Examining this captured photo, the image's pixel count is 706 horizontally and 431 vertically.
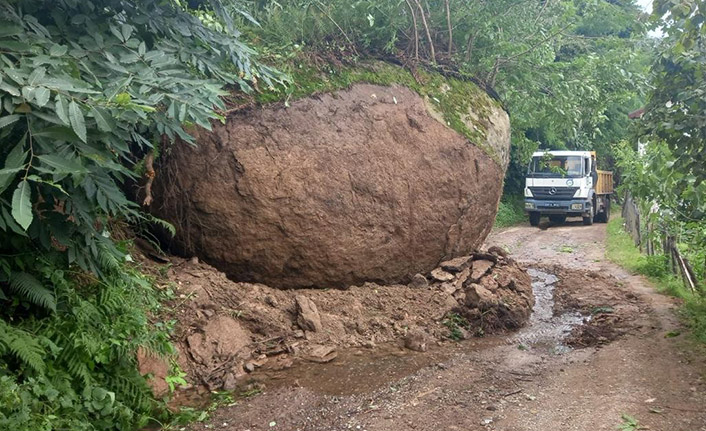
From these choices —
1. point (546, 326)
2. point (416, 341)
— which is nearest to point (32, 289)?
point (416, 341)

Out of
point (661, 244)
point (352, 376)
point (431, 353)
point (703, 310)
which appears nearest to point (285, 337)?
point (352, 376)

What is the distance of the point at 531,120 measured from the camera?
11562 mm

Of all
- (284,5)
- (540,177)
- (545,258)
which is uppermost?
(284,5)

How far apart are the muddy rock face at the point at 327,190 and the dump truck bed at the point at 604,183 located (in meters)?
16.6

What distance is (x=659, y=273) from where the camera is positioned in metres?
12.1

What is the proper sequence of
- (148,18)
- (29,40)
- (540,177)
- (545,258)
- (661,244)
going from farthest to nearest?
(540,177) → (545,258) → (661,244) → (148,18) → (29,40)

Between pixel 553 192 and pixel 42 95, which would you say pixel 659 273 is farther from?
pixel 42 95

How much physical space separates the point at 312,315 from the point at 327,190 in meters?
1.47

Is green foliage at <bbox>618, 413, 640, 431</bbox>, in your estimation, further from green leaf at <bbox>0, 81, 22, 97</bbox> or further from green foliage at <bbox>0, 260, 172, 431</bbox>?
green leaf at <bbox>0, 81, 22, 97</bbox>

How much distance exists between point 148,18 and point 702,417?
17.8 feet

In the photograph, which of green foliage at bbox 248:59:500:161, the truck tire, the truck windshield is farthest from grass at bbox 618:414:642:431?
the truck tire

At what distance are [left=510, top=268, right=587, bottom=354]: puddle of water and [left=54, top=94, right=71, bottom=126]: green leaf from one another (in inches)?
223

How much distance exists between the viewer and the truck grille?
21.9 m

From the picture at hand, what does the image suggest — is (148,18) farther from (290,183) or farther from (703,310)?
(703,310)
